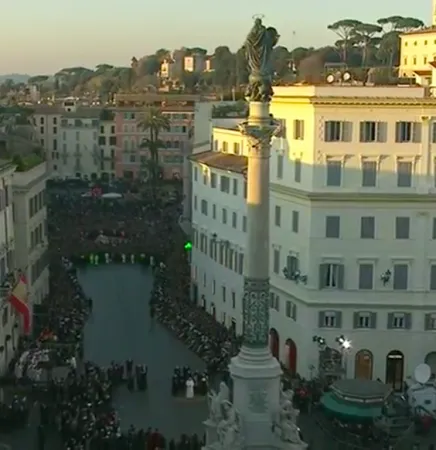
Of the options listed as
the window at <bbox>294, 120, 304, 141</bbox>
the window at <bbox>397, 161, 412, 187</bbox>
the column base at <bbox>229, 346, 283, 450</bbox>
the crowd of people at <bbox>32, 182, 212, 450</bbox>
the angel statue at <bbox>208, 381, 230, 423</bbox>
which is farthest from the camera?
the window at <bbox>294, 120, 304, 141</bbox>

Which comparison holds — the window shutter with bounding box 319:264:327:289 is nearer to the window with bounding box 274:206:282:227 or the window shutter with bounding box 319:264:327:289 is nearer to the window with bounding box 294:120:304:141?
the window with bounding box 274:206:282:227

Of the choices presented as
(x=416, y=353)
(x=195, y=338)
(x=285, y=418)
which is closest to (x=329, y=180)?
(x=416, y=353)

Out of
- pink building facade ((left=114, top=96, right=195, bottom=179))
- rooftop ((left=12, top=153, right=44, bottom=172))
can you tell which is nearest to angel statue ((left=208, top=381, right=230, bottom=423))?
rooftop ((left=12, top=153, right=44, bottom=172))

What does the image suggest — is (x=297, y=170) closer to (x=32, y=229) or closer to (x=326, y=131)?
(x=326, y=131)

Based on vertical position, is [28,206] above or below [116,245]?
above

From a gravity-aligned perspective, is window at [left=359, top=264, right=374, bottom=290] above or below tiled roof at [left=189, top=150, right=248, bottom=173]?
below

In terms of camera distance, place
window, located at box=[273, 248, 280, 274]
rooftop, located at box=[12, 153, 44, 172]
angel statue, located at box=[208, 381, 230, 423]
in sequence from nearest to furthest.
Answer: angel statue, located at box=[208, 381, 230, 423]
window, located at box=[273, 248, 280, 274]
rooftop, located at box=[12, 153, 44, 172]

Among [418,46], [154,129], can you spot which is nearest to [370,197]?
[418,46]

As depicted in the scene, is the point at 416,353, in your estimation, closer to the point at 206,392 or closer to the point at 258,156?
the point at 206,392
